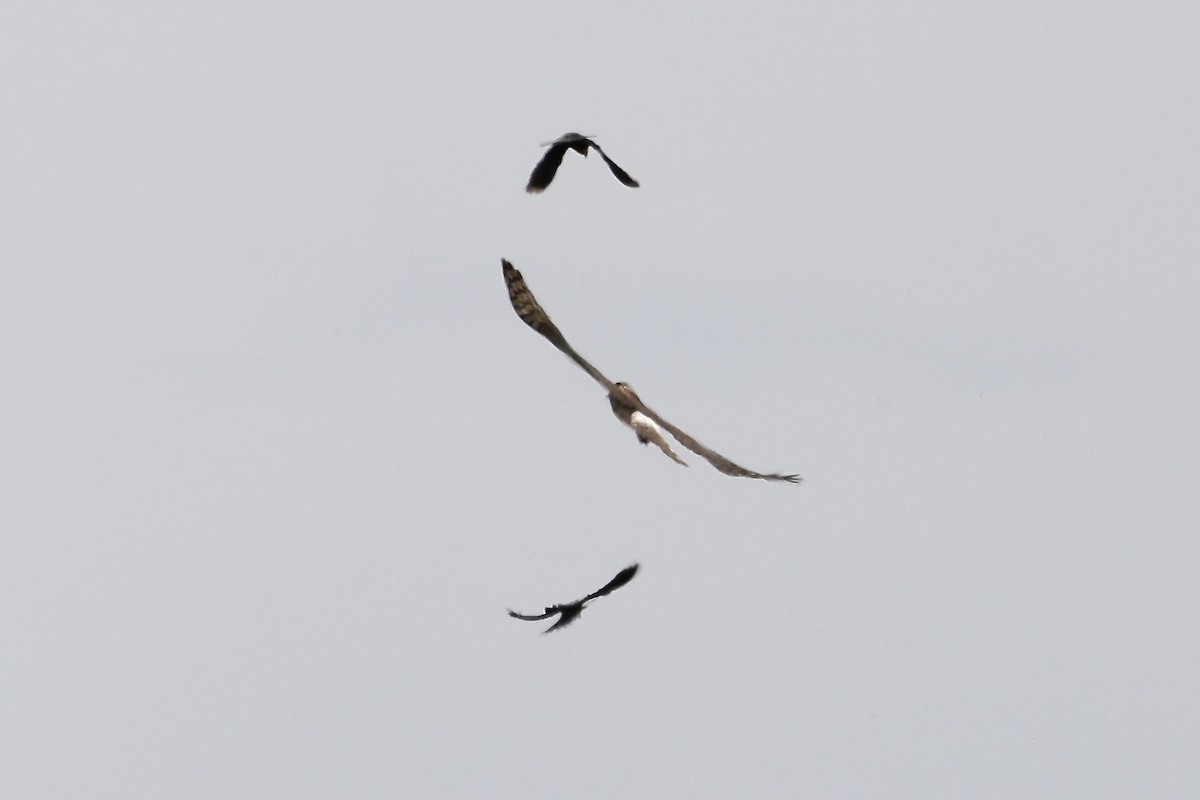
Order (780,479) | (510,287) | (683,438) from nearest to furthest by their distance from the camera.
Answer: (780,479), (683,438), (510,287)

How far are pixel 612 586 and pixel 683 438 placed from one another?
6.18 meters

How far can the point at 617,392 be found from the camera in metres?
49.8

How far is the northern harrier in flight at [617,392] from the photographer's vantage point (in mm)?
47469

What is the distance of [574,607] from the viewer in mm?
52656

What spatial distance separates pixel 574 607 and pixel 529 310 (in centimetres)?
723

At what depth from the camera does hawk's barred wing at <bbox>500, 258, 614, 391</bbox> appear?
4928 cm

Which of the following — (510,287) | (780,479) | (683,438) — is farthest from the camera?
(510,287)

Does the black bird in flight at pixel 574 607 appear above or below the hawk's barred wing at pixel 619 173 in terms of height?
below

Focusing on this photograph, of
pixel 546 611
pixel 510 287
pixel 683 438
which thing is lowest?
pixel 546 611

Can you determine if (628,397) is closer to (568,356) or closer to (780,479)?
(568,356)

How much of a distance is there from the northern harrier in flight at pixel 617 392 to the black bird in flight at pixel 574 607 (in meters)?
4.12

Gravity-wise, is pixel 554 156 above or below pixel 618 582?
above

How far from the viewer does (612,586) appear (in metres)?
52.0

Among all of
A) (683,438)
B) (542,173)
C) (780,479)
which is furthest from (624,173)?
(780,479)
